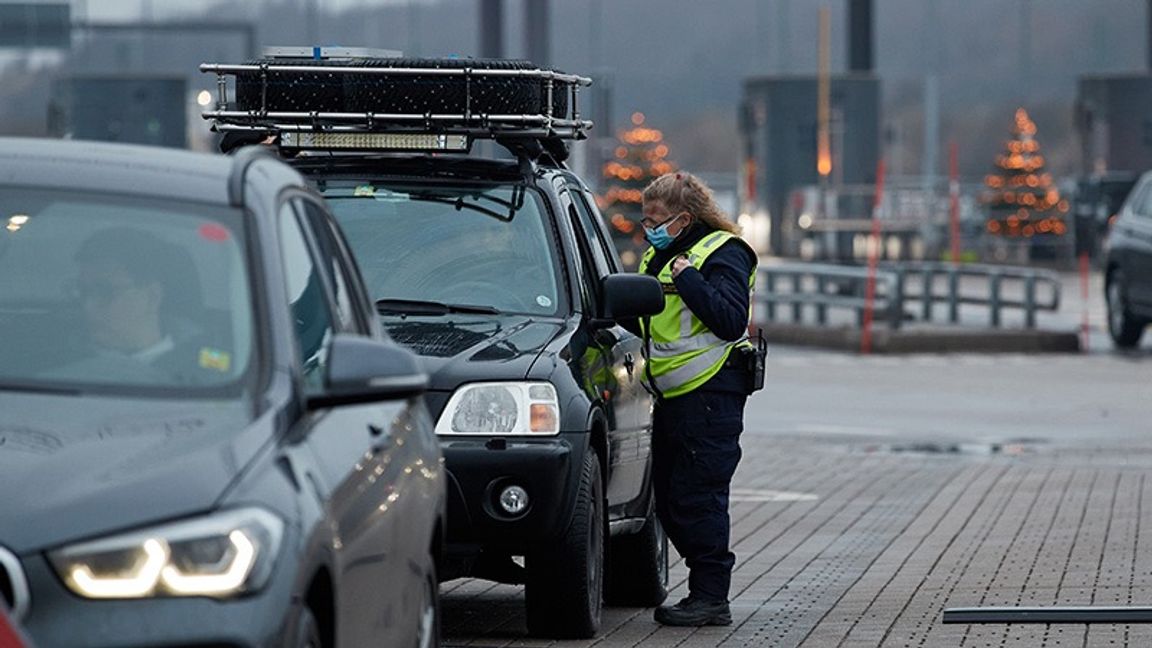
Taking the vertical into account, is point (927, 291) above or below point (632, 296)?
below

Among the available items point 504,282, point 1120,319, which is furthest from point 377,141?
point 1120,319

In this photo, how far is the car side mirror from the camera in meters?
5.93

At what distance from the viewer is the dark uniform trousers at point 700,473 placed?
33.8ft

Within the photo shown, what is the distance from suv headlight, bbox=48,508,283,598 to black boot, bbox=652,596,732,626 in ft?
16.9

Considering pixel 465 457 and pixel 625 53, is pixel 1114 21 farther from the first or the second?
pixel 465 457

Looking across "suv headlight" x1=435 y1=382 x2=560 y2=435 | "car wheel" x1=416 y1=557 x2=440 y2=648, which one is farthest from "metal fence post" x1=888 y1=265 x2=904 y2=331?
"car wheel" x1=416 y1=557 x2=440 y2=648

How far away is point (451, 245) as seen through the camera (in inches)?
411

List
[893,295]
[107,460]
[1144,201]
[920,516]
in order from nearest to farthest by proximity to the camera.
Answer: [107,460] < [920,516] < [1144,201] < [893,295]

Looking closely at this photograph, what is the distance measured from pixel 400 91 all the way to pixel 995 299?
2265 cm

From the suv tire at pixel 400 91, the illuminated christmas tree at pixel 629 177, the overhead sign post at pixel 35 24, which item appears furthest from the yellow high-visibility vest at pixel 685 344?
the overhead sign post at pixel 35 24

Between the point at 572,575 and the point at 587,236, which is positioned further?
the point at 587,236

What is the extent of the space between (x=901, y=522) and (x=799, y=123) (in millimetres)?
42968

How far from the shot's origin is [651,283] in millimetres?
10125

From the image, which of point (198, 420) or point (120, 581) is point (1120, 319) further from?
point (120, 581)
